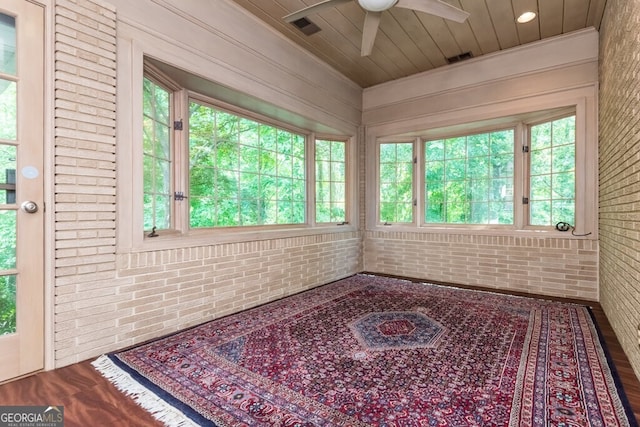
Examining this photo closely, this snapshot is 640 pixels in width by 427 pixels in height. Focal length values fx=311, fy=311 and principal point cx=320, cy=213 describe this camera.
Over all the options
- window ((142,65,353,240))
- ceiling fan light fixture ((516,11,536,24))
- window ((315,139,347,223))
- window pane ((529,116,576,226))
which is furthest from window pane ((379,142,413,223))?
ceiling fan light fixture ((516,11,536,24))

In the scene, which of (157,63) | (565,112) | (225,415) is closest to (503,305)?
(565,112)

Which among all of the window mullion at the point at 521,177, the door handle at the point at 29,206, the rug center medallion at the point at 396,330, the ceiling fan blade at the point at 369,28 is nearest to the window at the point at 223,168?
the door handle at the point at 29,206

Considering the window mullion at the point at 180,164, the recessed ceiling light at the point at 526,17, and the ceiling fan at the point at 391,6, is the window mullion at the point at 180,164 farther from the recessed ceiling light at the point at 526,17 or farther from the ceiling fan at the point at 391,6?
the recessed ceiling light at the point at 526,17

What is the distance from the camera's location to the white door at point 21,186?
1.82 meters

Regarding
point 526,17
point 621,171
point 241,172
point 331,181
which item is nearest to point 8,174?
point 241,172

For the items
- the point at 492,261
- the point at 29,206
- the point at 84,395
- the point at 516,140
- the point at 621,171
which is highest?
the point at 516,140

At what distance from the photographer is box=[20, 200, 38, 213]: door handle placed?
1858 millimetres

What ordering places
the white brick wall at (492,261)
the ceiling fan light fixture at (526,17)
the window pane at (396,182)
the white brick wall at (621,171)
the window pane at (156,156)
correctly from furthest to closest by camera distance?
the window pane at (396,182), the white brick wall at (492,261), the ceiling fan light fixture at (526,17), the window pane at (156,156), the white brick wall at (621,171)

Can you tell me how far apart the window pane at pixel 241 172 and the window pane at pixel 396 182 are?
1.37m

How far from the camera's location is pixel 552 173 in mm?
3754

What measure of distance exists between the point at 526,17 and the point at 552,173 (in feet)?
5.80

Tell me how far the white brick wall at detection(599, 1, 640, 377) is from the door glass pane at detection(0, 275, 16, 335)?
3729 millimetres

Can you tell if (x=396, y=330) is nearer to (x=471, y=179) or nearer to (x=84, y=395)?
(x=84, y=395)

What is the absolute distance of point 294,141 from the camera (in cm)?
427
